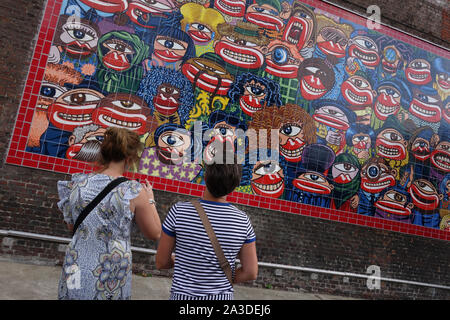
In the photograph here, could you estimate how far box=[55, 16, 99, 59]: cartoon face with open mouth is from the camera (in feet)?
17.6

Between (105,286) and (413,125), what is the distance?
24.8 ft

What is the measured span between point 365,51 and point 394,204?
3.35 m

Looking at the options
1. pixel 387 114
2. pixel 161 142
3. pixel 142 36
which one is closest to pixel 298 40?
pixel 387 114

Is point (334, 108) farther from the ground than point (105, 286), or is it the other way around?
point (334, 108)

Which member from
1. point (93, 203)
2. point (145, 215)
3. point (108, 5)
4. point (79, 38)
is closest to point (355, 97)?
point (108, 5)

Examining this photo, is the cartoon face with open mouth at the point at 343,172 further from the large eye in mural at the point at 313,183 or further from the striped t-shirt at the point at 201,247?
the striped t-shirt at the point at 201,247

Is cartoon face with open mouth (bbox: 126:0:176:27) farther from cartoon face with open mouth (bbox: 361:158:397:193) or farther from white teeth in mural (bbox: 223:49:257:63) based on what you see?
cartoon face with open mouth (bbox: 361:158:397:193)

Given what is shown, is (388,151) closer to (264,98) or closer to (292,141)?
(292,141)

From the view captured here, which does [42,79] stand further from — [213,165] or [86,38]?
[213,165]

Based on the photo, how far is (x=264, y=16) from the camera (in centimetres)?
656

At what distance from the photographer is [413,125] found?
24.2ft

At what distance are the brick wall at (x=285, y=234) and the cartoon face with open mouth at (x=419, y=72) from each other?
2.40ft

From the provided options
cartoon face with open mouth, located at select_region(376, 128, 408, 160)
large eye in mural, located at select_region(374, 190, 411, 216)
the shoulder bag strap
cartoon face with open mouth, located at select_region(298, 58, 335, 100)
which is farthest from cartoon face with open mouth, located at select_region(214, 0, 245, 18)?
the shoulder bag strap

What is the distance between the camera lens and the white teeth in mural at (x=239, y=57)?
6.24 metres
